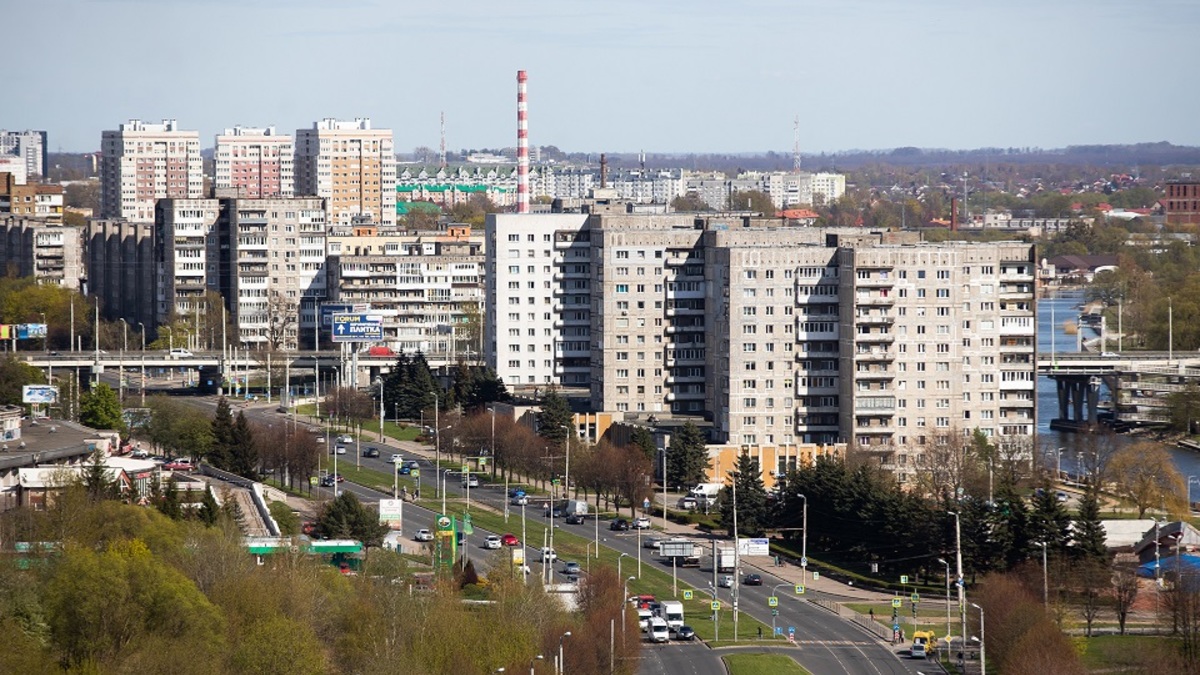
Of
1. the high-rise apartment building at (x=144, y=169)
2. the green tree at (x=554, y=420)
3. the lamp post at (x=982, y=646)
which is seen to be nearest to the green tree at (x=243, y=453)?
the green tree at (x=554, y=420)

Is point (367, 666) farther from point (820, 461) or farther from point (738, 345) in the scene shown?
point (738, 345)

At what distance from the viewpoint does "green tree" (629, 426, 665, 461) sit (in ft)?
222

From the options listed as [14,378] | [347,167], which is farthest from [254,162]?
[14,378]

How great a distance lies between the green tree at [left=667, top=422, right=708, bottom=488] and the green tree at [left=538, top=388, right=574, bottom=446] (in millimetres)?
5595

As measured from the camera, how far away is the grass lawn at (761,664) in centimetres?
4359

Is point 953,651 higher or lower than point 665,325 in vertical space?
Answer: lower

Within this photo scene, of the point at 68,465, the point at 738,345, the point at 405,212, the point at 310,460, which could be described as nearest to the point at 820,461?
the point at 738,345

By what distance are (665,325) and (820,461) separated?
1647cm

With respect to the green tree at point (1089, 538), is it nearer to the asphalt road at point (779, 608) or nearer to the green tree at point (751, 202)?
the asphalt road at point (779, 608)

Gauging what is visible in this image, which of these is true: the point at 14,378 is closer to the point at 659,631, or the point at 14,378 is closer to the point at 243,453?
the point at 243,453

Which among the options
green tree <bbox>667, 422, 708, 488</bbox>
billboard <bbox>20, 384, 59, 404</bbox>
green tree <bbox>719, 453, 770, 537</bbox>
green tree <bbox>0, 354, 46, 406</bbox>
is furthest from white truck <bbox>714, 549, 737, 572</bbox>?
green tree <bbox>0, 354, 46, 406</bbox>

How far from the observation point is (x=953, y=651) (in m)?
45.9

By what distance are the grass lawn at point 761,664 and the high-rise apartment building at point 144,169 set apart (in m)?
115

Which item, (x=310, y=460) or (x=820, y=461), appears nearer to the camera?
(x=820, y=461)
